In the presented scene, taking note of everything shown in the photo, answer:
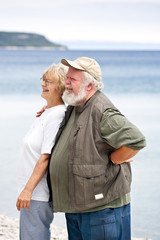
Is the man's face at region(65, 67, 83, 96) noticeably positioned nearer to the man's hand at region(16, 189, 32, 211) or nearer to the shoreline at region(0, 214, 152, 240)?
the man's hand at region(16, 189, 32, 211)

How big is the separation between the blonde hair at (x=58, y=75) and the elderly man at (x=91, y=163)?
17 centimetres

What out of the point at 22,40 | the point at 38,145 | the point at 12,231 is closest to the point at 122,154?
the point at 38,145

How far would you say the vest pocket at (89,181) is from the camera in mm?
2869

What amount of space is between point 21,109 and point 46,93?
45.6 feet

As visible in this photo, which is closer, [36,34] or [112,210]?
[112,210]

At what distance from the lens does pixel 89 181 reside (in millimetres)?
2869

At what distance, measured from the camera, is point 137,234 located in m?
5.93

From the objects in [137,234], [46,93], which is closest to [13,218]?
[137,234]

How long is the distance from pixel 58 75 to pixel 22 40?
131630 mm

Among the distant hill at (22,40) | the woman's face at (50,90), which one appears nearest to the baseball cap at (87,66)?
the woman's face at (50,90)

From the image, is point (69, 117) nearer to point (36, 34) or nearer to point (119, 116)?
point (119, 116)

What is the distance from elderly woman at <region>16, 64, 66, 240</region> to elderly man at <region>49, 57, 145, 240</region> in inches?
4.0

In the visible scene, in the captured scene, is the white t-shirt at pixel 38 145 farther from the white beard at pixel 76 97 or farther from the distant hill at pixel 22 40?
the distant hill at pixel 22 40

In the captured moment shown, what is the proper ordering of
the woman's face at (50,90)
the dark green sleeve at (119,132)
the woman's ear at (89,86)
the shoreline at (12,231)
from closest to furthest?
the dark green sleeve at (119,132) < the woman's ear at (89,86) < the woman's face at (50,90) < the shoreline at (12,231)
